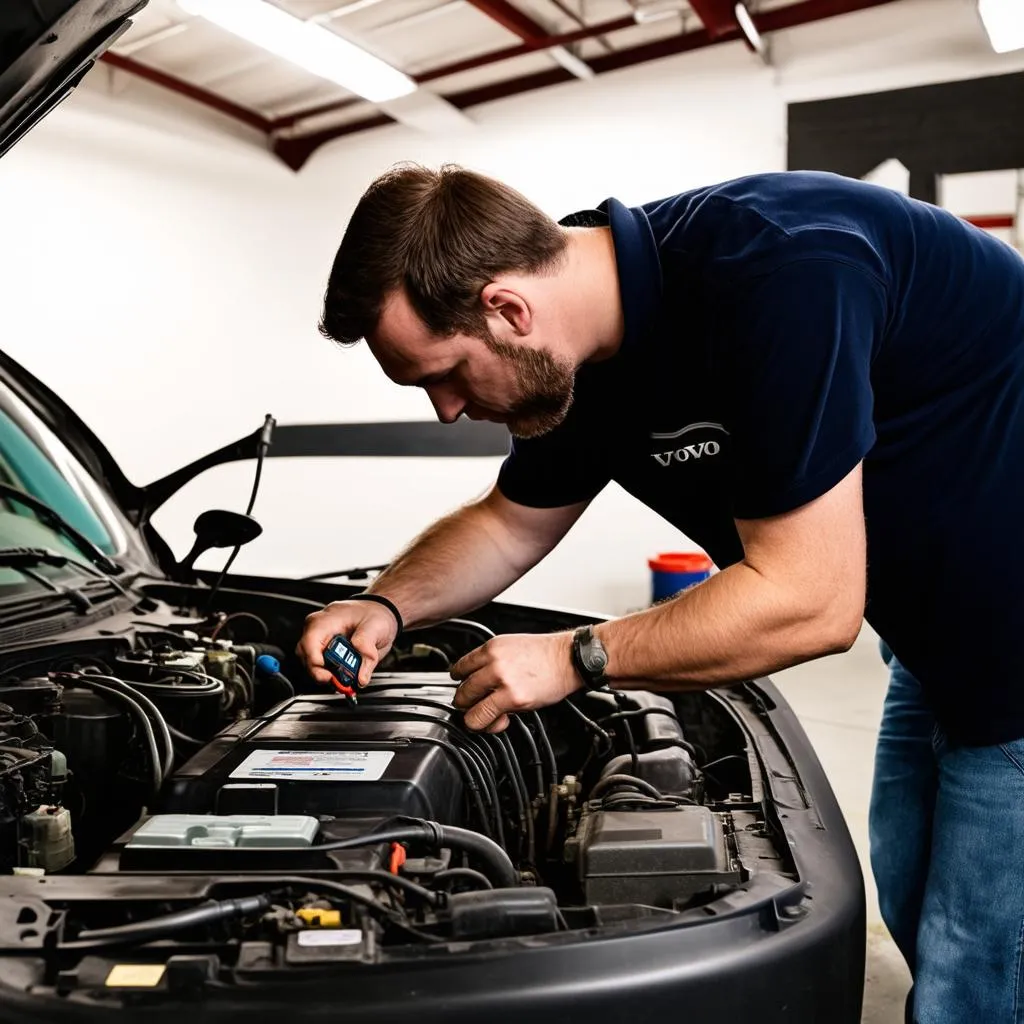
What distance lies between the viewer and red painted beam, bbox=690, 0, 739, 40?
5672 mm

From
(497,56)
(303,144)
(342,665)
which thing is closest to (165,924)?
(342,665)

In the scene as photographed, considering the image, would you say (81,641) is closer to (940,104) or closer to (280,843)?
(280,843)

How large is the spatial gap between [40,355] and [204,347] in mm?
1384

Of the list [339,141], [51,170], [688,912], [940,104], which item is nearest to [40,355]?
[51,170]

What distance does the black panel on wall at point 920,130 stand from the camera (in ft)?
18.1

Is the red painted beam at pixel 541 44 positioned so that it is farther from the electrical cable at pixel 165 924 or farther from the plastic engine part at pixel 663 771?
the electrical cable at pixel 165 924

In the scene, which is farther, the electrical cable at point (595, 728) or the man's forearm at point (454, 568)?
the man's forearm at point (454, 568)

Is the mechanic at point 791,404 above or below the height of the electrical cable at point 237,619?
above

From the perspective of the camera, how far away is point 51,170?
6.67 m

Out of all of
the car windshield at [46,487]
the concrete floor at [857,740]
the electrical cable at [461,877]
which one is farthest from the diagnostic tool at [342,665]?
the concrete floor at [857,740]

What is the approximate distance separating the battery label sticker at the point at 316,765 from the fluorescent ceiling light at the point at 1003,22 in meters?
5.01

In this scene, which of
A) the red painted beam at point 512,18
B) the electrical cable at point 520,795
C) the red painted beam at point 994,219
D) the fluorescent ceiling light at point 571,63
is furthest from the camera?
the fluorescent ceiling light at point 571,63

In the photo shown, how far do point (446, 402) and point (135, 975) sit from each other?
0.84 m

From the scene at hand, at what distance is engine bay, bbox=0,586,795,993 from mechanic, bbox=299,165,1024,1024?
179mm
